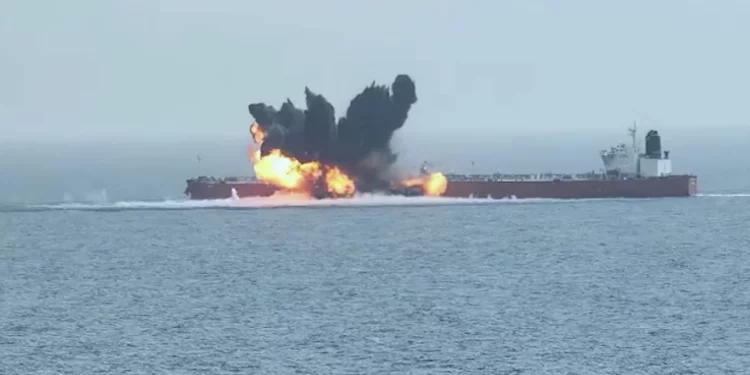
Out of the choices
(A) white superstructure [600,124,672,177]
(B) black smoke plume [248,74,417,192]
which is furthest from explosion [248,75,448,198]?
(A) white superstructure [600,124,672,177]

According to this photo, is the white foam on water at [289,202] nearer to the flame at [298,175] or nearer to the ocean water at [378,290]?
the ocean water at [378,290]

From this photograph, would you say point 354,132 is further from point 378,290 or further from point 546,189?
point 378,290

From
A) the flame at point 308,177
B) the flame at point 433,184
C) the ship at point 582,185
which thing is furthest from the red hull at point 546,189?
the flame at point 308,177

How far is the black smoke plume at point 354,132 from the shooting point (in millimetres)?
167000

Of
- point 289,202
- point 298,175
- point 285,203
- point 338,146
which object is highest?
point 338,146

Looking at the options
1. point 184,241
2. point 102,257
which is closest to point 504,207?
point 184,241

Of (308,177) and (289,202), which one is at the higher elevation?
(308,177)

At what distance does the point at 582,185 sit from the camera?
171375mm

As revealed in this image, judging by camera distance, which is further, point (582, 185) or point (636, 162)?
point (636, 162)

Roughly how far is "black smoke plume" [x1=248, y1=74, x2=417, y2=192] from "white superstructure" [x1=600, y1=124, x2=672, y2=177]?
23.4 metres

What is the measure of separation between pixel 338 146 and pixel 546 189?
905 inches

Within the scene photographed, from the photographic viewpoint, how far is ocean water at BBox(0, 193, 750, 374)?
81250 millimetres

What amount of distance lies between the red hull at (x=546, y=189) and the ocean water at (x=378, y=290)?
231 cm

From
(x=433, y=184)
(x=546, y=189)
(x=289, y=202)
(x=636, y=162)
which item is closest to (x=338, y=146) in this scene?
(x=289, y=202)
